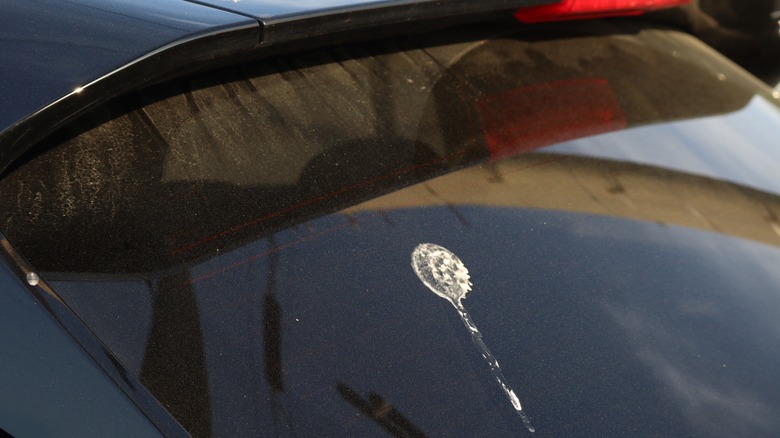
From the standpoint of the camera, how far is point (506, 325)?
140 cm

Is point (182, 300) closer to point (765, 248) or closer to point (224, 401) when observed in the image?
point (224, 401)

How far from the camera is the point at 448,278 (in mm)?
1423

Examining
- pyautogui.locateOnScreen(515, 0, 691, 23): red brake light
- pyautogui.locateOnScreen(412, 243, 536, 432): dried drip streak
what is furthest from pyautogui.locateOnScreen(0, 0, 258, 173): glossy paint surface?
pyautogui.locateOnScreen(515, 0, 691, 23): red brake light

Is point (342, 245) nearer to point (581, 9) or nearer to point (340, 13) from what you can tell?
point (340, 13)

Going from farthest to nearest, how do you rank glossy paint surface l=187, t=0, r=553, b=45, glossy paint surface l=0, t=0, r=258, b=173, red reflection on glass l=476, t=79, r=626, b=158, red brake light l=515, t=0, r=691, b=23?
1. red brake light l=515, t=0, r=691, b=23
2. red reflection on glass l=476, t=79, r=626, b=158
3. glossy paint surface l=187, t=0, r=553, b=45
4. glossy paint surface l=0, t=0, r=258, b=173

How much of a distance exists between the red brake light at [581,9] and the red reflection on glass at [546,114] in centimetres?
15

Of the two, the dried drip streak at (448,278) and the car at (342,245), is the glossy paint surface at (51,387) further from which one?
the dried drip streak at (448,278)


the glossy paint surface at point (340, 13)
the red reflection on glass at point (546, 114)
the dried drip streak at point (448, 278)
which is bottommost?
the dried drip streak at point (448, 278)

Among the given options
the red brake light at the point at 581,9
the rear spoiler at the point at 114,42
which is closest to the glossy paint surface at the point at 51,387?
the rear spoiler at the point at 114,42

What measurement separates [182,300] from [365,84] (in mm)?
606

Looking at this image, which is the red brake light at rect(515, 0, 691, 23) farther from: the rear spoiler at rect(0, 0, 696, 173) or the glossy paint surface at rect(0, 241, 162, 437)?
the glossy paint surface at rect(0, 241, 162, 437)

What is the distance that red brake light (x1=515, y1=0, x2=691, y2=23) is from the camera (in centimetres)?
199

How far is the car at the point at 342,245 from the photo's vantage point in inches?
48.1

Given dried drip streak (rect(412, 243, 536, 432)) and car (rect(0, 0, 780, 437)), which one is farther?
dried drip streak (rect(412, 243, 536, 432))
